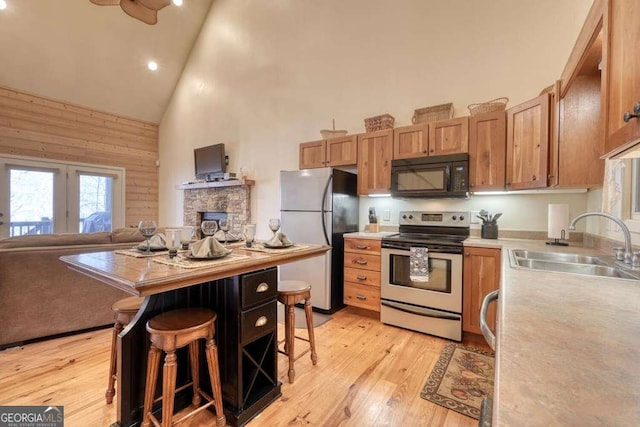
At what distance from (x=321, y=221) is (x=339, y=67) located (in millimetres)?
2266

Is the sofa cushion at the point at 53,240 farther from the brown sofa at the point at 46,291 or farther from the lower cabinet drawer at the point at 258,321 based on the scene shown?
A: the lower cabinet drawer at the point at 258,321

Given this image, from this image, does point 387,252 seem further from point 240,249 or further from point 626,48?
point 626,48

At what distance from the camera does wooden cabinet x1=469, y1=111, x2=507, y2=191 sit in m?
2.61

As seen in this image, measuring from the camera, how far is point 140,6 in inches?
133

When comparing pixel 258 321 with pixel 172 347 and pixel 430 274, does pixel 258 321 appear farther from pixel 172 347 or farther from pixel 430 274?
pixel 430 274

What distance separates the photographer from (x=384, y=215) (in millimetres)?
3588

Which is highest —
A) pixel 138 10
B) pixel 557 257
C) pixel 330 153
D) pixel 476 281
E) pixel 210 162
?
pixel 138 10

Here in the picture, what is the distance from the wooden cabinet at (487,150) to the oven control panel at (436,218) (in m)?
0.39

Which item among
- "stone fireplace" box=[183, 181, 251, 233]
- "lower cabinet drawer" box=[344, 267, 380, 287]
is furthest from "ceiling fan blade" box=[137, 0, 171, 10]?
"lower cabinet drawer" box=[344, 267, 380, 287]

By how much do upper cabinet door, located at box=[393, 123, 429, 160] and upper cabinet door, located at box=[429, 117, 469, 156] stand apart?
6cm

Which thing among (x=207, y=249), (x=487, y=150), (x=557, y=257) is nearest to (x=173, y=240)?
(x=207, y=249)

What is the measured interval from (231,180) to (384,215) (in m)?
2.84

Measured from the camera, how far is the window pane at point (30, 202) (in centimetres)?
498

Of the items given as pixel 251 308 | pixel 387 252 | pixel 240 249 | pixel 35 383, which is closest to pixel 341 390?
pixel 251 308
